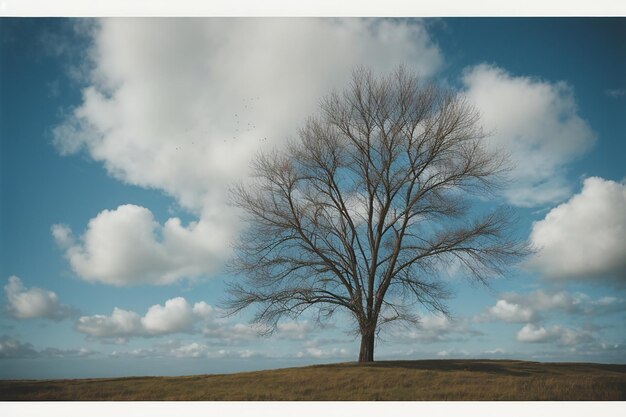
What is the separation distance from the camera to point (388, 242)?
14648 millimetres

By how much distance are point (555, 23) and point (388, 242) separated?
653 centimetres
